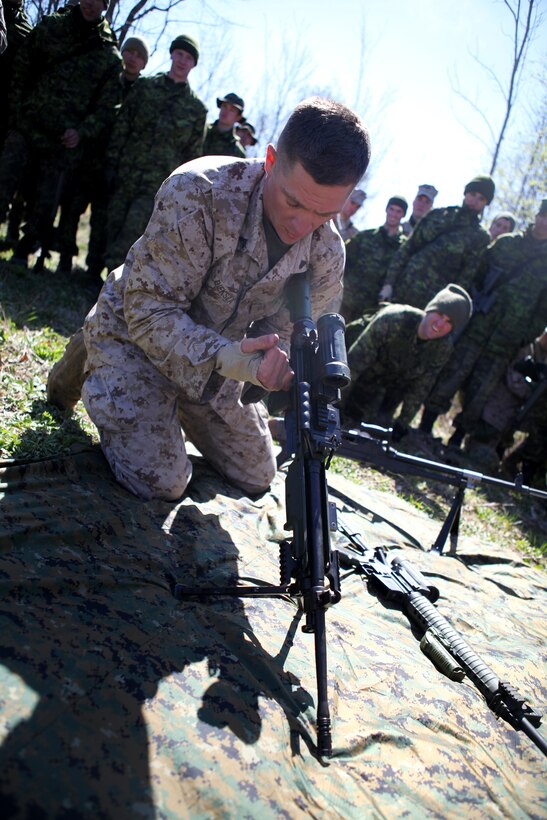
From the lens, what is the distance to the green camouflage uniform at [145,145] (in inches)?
260

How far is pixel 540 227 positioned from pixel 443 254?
3.90 feet

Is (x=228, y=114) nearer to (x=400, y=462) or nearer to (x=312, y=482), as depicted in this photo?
(x=400, y=462)

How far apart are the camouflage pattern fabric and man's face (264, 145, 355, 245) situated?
5538 millimetres

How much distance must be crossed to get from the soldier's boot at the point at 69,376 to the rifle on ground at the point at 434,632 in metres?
1.75

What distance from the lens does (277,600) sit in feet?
8.79

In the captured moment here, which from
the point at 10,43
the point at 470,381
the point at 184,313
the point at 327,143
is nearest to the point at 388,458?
the point at 184,313

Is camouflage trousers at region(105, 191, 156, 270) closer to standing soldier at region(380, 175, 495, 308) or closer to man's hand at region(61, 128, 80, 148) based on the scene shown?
man's hand at region(61, 128, 80, 148)

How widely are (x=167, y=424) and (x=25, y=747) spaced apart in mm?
1823

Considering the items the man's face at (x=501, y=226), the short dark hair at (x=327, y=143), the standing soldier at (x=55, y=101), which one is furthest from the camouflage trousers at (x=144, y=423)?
the man's face at (x=501, y=226)

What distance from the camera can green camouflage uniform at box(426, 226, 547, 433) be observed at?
746cm

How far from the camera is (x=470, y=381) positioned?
7.61m

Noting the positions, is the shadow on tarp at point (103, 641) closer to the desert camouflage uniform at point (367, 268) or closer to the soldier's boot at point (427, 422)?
the soldier's boot at point (427, 422)

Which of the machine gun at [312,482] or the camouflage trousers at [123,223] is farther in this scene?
the camouflage trousers at [123,223]

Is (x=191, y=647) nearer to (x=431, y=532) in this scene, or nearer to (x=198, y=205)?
(x=198, y=205)
